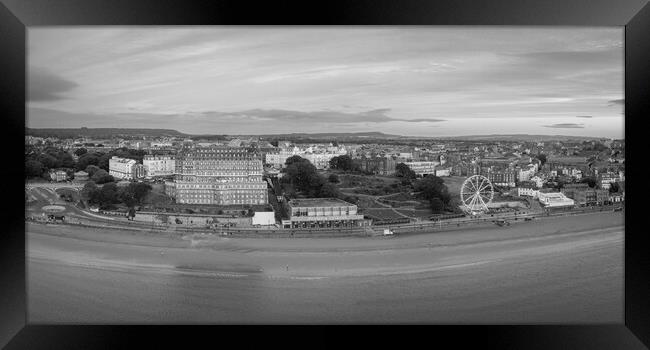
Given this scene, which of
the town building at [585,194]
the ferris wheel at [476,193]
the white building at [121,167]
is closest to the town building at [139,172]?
the white building at [121,167]

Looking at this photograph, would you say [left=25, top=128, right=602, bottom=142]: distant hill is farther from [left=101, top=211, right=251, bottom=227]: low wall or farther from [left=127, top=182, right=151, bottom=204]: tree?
[left=101, top=211, right=251, bottom=227]: low wall

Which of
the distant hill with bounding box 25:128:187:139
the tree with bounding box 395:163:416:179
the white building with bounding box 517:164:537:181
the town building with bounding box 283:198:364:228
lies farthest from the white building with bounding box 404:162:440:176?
the distant hill with bounding box 25:128:187:139

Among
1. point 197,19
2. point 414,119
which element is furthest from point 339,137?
→ point 197,19

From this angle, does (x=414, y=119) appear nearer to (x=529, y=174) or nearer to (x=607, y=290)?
(x=529, y=174)

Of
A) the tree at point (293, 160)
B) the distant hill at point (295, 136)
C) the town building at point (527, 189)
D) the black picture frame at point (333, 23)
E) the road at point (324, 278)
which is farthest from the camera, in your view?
the town building at point (527, 189)

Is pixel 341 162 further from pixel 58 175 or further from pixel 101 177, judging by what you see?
pixel 58 175

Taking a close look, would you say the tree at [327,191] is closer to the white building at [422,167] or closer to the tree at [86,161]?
the white building at [422,167]
